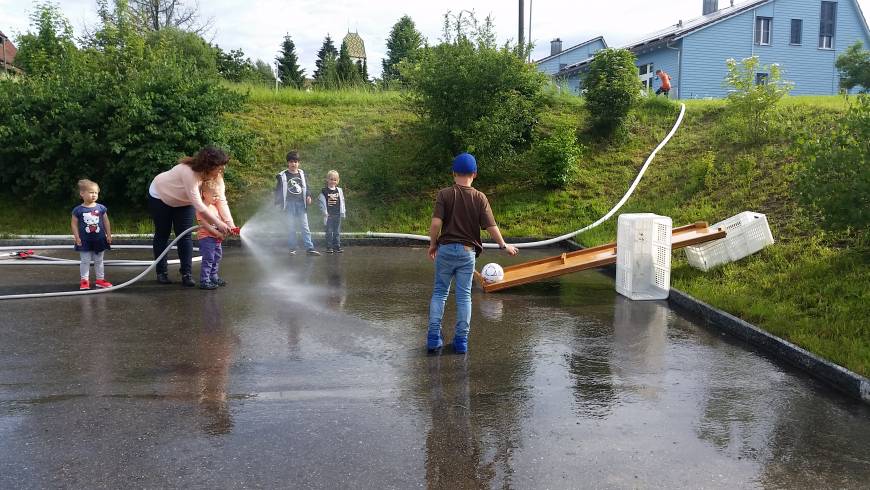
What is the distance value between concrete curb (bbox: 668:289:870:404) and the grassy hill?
0.43 ft

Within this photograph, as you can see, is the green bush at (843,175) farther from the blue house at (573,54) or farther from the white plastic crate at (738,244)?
the blue house at (573,54)

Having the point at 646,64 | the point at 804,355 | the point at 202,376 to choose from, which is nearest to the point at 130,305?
the point at 202,376

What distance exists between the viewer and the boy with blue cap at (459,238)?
589cm

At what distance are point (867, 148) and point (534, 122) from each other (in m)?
11.5

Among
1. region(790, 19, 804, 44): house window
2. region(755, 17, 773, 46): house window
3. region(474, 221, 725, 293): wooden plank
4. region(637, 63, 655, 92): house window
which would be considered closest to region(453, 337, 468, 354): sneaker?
region(474, 221, 725, 293): wooden plank

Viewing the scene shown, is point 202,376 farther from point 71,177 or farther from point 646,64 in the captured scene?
point 646,64

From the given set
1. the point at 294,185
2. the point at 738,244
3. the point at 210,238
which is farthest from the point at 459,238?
the point at 294,185

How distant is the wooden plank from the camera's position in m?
8.98

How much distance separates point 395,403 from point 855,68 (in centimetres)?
2547

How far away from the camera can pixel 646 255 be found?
8.74 m

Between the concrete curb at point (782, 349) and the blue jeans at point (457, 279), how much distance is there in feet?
9.46

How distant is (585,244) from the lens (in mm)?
12938

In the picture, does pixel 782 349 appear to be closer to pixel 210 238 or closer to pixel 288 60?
pixel 210 238

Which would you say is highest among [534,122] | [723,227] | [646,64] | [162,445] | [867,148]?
[646,64]
